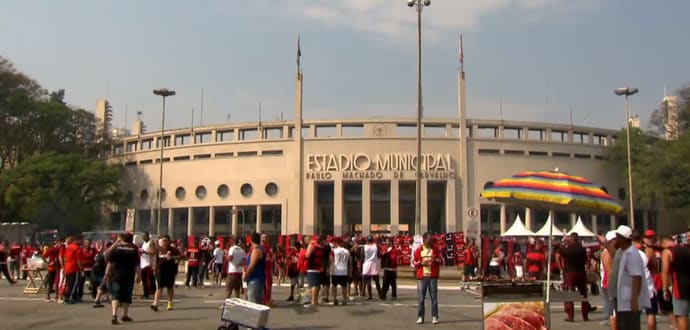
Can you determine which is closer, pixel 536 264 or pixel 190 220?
pixel 536 264

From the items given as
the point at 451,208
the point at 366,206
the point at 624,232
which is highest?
the point at 366,206

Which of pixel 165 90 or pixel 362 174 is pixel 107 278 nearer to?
pixel 165 90

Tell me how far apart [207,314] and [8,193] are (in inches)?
1646

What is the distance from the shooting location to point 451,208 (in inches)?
2219

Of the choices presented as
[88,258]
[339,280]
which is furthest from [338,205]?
[339,280]

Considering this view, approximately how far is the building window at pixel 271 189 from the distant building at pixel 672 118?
31.7 m

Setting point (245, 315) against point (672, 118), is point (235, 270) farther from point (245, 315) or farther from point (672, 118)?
point (672, 118)

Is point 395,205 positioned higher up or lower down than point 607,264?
higher up

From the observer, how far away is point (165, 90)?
44.5m

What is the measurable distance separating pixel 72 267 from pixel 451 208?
4324cm

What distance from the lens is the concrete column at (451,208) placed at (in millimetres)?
56062

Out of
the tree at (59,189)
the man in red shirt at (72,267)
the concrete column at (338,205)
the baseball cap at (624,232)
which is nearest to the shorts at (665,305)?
the baseball cap at (624,232)

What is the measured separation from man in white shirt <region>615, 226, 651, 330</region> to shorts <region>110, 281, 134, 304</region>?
26.1 ft

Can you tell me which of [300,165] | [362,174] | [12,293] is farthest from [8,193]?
[12,293]
